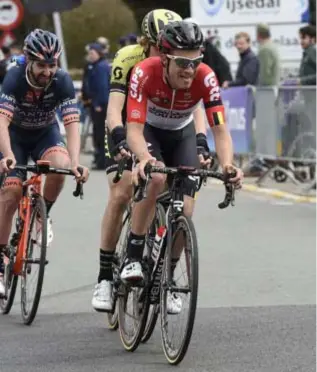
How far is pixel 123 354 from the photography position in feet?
24.4

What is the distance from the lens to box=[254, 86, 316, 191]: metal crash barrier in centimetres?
1627

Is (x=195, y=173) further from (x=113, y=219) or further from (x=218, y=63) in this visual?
(x=218, y=63)

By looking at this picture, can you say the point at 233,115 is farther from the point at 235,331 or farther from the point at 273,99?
the point at 235,331

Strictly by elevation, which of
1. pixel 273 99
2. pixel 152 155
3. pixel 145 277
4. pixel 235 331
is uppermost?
pixel 152 155

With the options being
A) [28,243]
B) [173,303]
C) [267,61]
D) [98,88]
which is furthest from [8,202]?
[98,88]

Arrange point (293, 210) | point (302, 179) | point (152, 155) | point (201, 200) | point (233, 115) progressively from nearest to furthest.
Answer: point (152, 155), point (293, 210), point (201, 200), point (302, 179), point (233, 115)

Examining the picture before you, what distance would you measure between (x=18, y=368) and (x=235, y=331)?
1619mm

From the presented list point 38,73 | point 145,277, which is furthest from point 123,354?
point 38,73

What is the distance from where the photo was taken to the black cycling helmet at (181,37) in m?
7.05

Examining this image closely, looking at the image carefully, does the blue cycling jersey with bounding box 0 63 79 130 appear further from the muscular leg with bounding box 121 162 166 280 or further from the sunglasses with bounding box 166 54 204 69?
the sunglasses with bounding box 166 54 204 69

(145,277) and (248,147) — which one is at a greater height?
(145,277)

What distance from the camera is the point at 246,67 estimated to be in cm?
1928

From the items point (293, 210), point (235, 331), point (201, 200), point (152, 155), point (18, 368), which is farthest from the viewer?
point (201, 200)

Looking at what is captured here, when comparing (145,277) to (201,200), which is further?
(201,200)
